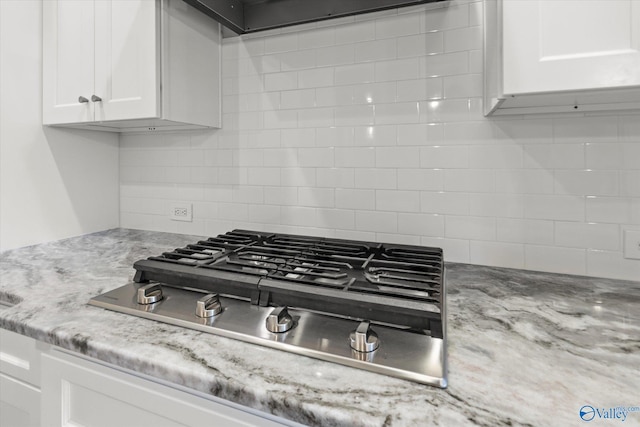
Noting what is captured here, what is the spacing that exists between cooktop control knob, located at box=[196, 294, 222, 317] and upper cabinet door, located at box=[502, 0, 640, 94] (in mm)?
880

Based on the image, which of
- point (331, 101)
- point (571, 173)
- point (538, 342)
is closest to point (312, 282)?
point (538, 342)

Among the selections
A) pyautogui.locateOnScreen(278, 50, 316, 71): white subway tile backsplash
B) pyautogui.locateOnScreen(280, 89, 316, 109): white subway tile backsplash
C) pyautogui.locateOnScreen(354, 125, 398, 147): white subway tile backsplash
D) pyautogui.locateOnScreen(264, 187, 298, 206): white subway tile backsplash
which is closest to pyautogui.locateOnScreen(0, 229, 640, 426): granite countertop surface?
pyautogui.locateOnScreen(354, 125, 398, 147): white subway tile backsplash

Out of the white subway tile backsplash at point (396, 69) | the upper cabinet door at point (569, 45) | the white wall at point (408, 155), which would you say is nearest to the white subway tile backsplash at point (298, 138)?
the white wall at point (408, 155)

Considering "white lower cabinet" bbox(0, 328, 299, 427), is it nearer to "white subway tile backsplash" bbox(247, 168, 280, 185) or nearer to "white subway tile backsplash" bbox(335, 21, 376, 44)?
"white subway tile backsplash" bbox(247, 168, 280, 185)

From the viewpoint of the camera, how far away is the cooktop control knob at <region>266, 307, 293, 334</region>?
0.70m

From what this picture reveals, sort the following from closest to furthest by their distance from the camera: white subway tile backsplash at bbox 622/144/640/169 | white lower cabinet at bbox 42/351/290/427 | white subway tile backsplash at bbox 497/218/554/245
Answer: white lower cabinet at bbox 42/351/290/427 < white subway tile backsplash at bbox 622/144/640/169 < white subway tile backsplash at bbox 497/218/554/245

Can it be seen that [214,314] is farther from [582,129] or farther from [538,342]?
[582,129]

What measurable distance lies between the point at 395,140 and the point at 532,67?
1.77ft

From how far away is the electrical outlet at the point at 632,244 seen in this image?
1062mm

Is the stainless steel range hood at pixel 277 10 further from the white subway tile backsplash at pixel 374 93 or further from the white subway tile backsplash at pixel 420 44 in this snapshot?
the white subway tile backsplash at pixel 374 93

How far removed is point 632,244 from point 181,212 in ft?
5.88

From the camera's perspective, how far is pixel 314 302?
2.55 feet

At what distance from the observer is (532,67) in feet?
2.70

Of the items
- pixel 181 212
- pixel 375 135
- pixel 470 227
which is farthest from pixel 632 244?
pixel 181 212
